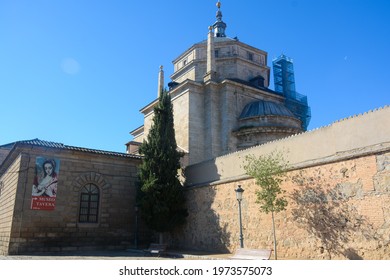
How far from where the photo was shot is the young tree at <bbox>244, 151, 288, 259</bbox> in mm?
10836

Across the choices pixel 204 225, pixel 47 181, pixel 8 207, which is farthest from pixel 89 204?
pixel 204 225

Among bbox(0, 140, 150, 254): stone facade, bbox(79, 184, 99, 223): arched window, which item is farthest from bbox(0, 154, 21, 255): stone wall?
bbox(79, 184, 99, 223): arched window

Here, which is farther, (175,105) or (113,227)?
(175,105)

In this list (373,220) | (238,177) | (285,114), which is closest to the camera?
(373,220)

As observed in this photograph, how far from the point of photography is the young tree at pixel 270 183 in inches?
427

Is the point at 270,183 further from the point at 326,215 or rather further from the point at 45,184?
the point at 45,184

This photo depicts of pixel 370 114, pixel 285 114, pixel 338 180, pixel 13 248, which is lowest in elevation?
pixel 13 248

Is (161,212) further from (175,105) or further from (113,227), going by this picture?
(175,105)

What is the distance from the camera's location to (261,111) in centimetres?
2305

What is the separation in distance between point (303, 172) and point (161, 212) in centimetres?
712

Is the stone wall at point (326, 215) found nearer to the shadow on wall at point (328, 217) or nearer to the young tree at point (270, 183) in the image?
the shadow on wall at point (328, 217)

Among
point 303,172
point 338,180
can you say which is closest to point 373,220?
point 338,180

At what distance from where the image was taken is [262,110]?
2311 cm

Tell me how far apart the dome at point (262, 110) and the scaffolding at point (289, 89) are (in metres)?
6.50
